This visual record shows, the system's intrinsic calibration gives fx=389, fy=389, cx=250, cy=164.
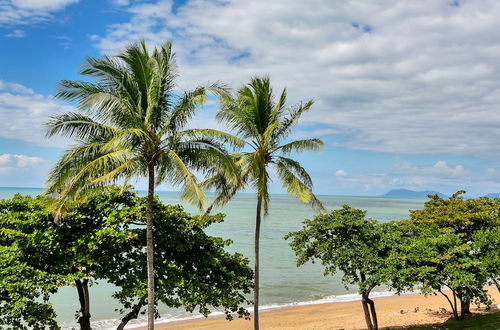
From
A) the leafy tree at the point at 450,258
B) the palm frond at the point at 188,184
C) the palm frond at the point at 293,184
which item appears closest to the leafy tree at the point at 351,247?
the leafy tree at the point at 450,258

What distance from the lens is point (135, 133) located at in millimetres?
9969

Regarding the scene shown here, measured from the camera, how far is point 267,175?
14.1 m

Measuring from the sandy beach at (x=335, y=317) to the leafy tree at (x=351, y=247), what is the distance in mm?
5706

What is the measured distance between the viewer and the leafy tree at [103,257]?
10508mm

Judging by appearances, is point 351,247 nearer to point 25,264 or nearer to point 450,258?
point 450,258

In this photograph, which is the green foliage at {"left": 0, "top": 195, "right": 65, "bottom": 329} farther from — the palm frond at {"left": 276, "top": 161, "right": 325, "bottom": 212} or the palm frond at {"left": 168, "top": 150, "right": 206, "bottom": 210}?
the palm frond at {"left": 276, "top": 161, "right": 325, "bottom": 212}

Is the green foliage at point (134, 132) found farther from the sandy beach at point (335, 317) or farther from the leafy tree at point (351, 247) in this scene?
the sandy beach at point (335, 317)

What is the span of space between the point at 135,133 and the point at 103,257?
439 centimetres

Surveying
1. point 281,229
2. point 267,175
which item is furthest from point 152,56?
point 281,229

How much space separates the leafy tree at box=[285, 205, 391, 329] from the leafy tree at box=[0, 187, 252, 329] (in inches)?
158

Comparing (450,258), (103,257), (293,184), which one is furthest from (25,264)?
(450,258)

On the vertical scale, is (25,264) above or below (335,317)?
above

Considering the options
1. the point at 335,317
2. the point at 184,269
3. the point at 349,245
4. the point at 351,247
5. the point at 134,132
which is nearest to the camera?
the point at 134,132

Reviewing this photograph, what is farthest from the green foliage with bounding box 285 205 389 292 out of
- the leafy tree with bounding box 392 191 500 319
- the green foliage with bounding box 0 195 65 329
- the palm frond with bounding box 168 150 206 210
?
the green foliage with bounding box 0 195 65 329
